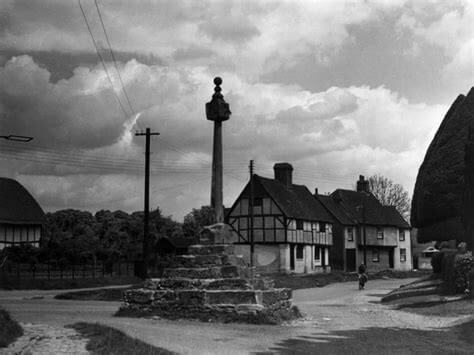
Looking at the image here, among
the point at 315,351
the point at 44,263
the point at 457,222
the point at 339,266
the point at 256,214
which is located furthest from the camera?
the point at 339,266

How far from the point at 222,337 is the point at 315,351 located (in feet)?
7.46

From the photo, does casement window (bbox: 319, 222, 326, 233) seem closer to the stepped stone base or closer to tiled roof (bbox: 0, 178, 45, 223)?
tiled roof (bbox: 0, 178, 45, 223)

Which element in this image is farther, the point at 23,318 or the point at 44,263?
the point at 44,263

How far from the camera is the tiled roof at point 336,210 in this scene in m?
65.9

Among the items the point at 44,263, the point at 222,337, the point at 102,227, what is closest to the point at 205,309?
the point at 222,337

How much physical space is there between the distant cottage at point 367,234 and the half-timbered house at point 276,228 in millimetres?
6666

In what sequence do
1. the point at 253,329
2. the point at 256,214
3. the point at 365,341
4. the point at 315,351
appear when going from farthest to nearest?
the point at 256,214, the point at 253,329, the point at 365,341, the point at 315,351

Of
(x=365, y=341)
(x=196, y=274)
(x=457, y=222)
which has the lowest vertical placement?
(x=365, y=341)

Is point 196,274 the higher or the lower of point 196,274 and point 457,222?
the lower

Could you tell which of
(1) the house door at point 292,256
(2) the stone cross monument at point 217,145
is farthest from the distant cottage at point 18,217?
(2) the stone cross monument at point 217,145

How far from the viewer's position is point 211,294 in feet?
52.5

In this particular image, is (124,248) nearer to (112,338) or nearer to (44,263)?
(44,263)

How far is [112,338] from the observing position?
1074 cm

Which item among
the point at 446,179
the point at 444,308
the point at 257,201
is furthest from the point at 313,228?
the point at 444,308
